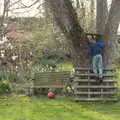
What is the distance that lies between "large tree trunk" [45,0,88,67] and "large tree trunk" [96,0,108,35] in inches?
24.5

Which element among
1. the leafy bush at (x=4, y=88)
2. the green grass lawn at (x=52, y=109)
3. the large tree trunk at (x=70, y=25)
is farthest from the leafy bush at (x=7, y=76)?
the large tree trunk at (x=70, y=25)

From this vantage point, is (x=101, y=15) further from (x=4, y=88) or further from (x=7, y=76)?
(x=7, y=76)

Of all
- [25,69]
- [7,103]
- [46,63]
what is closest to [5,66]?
[25,69]

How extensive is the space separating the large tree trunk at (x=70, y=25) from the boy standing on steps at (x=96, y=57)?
27 cm

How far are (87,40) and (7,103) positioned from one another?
3.15m

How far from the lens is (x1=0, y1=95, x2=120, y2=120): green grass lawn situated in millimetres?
8922

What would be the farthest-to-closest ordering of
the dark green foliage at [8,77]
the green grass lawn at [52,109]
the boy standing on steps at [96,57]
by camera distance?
the dark green foliage at [8,77], the boy standing on steps at [96,57], the green grass lawn at [52,109]

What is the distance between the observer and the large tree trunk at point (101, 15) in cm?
1180

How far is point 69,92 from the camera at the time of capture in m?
11.9

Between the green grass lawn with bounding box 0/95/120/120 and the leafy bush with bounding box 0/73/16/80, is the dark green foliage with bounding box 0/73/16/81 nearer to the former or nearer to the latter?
the leafy bush with bounding box 0/73/16/80

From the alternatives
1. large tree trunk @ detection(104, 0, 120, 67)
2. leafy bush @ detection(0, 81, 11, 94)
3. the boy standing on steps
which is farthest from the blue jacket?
leafy bush @ detection(0, 81, 11, 94)

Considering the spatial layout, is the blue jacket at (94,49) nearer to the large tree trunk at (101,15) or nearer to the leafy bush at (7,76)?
the large tree trunk at (101,15)

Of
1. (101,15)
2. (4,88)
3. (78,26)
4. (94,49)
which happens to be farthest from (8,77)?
(101,15)

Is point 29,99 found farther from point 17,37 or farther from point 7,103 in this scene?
point 17,37
